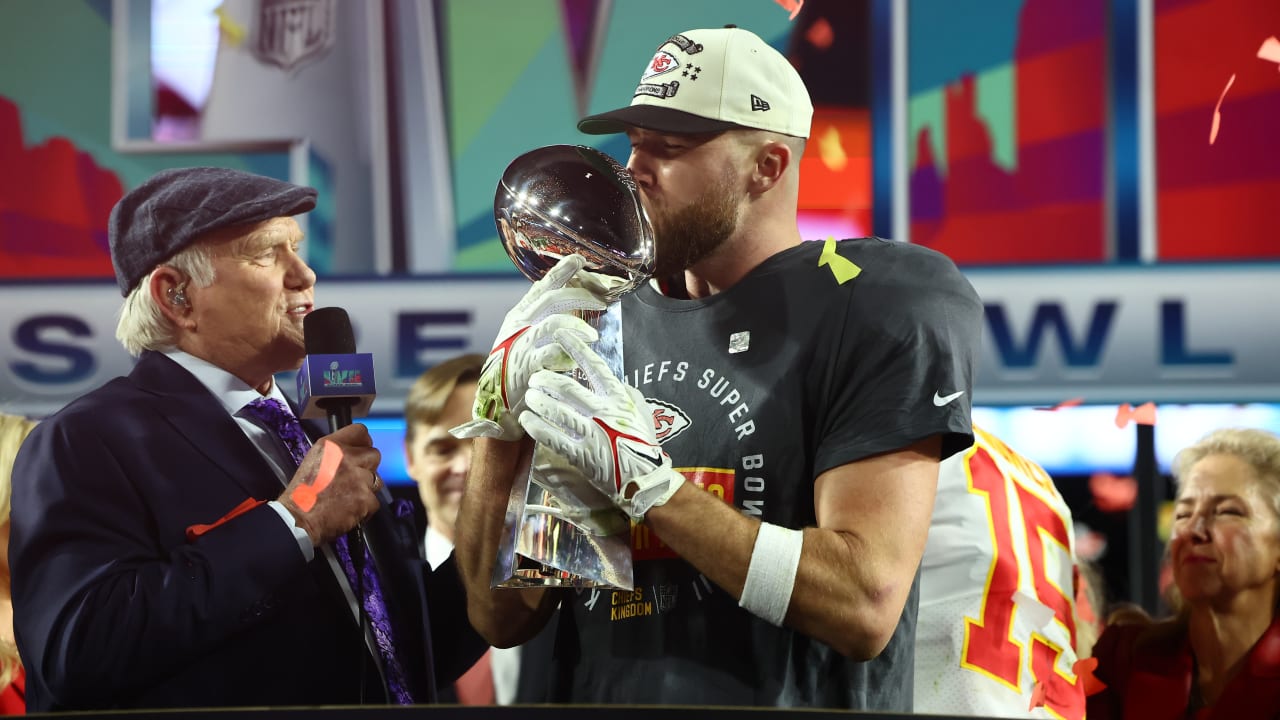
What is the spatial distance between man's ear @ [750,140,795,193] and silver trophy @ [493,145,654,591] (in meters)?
0.26

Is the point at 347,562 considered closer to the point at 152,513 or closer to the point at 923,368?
the point at 152,513

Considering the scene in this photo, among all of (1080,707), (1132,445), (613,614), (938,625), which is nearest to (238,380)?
(613,614)

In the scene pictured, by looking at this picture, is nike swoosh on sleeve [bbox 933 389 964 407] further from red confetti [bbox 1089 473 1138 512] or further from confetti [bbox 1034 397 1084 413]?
red confetti [bbox 1089 473 1138 512]

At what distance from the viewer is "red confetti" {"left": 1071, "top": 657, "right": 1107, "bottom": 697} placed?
228 centimetres

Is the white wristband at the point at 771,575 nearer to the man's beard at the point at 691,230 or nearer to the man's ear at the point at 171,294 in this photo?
the man's beard at the point at 691,230

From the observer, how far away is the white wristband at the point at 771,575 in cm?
146

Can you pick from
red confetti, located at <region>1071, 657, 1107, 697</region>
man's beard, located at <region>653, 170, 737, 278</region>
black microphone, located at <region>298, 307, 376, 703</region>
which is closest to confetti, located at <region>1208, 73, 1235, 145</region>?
red confetti, located at <region>1071, 657, 1107, 697</region>

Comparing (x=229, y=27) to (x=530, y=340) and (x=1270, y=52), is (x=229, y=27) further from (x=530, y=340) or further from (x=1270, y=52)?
(x=1270, y=52)

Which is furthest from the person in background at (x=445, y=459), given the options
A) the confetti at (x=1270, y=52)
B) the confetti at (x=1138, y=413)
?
the confetti at (x=1270, y=52)

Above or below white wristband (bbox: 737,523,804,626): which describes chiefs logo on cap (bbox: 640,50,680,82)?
above

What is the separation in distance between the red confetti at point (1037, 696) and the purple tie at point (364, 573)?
1031 mm

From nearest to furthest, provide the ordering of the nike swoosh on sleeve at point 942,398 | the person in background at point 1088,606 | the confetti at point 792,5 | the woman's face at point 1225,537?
1. the nike swoosh on sleeve at point 942,398
2. the woman's face at point 1225,537
3. the person in background at point 1088,606
4. the confetti at point 792,5

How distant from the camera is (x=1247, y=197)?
2783mm

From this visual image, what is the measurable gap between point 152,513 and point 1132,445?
6.64 feet
